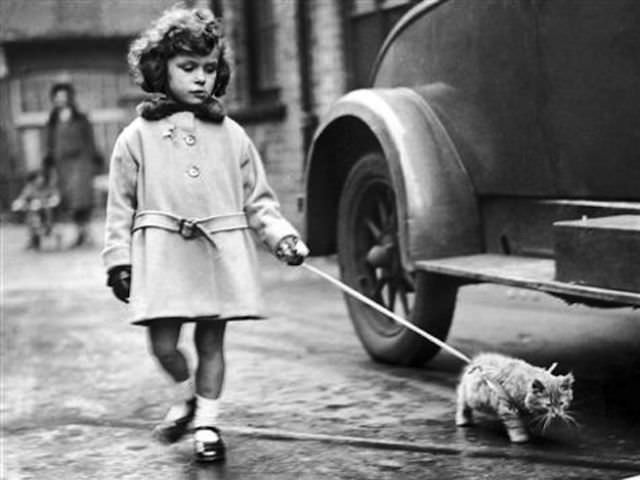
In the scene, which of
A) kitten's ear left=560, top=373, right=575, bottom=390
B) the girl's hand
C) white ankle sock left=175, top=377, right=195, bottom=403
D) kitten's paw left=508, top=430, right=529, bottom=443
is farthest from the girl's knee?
kitten's ear left=560, top=373, right=575, bottom=390

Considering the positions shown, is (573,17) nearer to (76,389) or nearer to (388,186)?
(388,186)

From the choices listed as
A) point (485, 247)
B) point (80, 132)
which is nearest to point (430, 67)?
point (485, 247)

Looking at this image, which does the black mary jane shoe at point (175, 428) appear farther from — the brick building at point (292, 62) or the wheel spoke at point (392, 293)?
the wheel spoke at point (392, 293)

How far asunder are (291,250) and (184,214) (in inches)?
14.5

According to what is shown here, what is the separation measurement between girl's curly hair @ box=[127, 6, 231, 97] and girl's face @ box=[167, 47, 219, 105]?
2 cm

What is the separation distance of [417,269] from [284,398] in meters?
0.74

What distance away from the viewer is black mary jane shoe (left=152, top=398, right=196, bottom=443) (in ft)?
14.2

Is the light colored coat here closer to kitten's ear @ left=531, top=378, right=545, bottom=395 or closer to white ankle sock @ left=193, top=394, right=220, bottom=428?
white ankle sock @ left=193, top=394, right=220, bottom=428

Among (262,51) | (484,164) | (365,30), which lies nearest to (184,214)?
(484,164)

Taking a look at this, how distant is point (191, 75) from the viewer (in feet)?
13.7

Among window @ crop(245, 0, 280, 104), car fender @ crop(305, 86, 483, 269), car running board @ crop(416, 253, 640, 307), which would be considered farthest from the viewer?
window @ crop(245, 0, 280, 104)

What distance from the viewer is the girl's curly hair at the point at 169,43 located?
413cm

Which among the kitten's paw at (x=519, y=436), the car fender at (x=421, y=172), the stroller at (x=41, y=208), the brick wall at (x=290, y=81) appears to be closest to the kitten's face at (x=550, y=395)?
the kitten's paw at (x=519, y=436)

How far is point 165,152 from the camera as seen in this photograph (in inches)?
165
